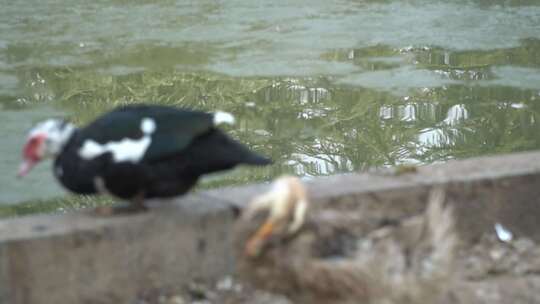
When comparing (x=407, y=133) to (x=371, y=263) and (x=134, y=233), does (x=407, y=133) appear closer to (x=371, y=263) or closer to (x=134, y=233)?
(x=134, y=233)

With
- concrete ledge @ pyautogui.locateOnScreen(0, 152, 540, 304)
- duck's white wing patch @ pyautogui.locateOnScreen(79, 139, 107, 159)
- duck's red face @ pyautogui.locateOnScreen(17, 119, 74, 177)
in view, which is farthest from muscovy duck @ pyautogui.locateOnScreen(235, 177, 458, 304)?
Answer: duck's red face @ pyautogui.locateOnScreen(17, 119, 74, 177)

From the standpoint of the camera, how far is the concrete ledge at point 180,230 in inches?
112

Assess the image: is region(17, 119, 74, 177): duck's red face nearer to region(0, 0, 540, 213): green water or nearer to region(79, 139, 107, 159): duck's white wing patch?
region(79, 139, 107, 159): duck's white wing patch

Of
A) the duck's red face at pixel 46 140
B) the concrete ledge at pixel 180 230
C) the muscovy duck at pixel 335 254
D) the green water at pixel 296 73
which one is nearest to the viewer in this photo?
the muscovy duck at pixel 335 254

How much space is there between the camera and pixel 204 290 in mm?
3107

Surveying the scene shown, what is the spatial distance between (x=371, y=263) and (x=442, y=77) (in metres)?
4.83

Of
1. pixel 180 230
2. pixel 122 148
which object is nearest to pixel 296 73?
pixel 180 230

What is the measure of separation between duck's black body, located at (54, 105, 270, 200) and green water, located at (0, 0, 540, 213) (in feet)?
5.80

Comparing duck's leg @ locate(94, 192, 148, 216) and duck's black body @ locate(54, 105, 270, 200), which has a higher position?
duck's black body @ locate(54, 105, 270, 200)

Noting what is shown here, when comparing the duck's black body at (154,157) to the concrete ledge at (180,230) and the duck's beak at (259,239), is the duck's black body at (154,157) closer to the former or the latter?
the concrete ledge at (180,230)

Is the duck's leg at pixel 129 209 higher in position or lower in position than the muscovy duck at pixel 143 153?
lower

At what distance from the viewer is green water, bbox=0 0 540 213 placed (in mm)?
5500

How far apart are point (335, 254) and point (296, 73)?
15.5ft

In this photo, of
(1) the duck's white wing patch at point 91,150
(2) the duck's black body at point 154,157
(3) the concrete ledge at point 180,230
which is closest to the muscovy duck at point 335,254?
(3) the concrete ledge at point 180,230
